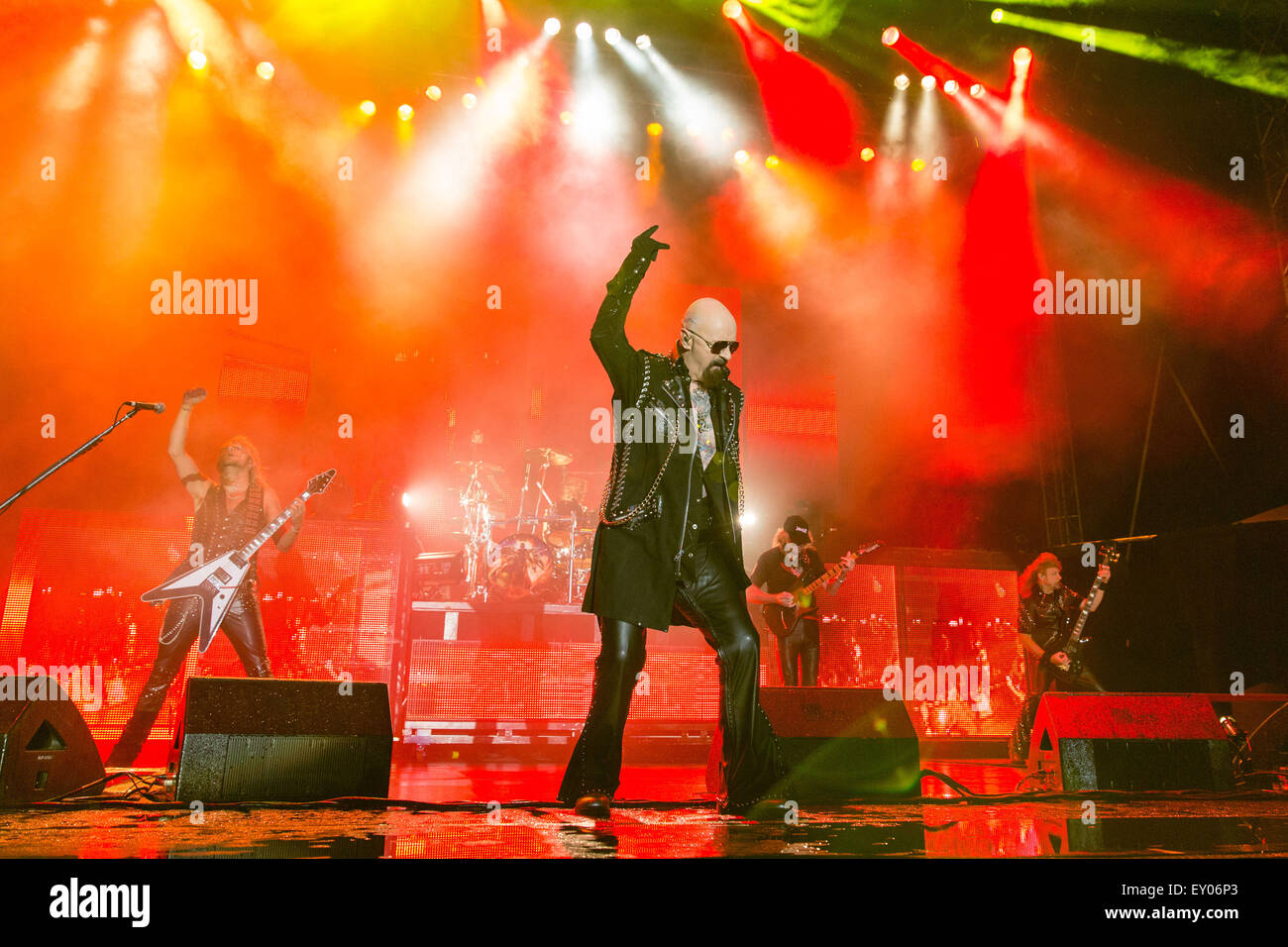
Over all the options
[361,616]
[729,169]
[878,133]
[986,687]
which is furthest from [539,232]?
[986,687]

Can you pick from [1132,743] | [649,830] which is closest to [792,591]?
[1132,743]

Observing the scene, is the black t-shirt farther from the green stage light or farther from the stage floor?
the green stage light

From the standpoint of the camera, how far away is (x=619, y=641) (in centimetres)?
316

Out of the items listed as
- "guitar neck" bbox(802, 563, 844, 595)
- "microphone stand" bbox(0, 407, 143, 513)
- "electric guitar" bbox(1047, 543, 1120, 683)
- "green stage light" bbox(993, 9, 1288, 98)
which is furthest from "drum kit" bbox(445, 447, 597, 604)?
"green stage light" bbox(993, 9, 1288, 98)

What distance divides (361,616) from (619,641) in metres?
5.44

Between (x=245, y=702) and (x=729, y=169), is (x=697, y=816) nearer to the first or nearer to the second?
(x=245, y=702)

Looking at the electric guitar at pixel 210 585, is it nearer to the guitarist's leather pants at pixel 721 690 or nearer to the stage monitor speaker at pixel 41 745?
the stage monitor speaker at pixel 41 745

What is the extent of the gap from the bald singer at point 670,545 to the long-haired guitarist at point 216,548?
157 inches

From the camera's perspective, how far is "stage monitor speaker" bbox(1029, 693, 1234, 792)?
4.31 meters

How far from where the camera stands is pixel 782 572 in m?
8.09

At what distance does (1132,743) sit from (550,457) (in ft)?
22.0

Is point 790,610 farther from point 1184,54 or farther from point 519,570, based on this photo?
point 1184,54

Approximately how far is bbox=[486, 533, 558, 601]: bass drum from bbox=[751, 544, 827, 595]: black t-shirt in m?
2.21

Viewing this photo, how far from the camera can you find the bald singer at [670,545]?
3.16 metres
